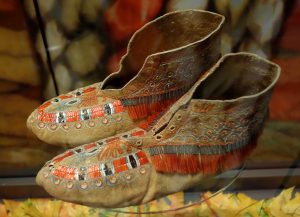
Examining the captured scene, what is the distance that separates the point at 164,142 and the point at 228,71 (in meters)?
0.15

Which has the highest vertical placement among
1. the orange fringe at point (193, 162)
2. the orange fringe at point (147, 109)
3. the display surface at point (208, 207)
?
the orange fringe at point (147, 109)

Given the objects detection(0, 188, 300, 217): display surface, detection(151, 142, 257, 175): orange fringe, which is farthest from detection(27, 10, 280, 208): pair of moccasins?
detection(0, 188, 300, 217): display surface

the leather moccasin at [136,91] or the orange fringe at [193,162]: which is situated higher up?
the leather moccasin at [136,91]

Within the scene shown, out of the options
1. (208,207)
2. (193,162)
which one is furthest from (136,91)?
(208,207)

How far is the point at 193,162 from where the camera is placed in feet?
2.07

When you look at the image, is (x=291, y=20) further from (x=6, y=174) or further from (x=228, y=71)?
(x=6, y=174)

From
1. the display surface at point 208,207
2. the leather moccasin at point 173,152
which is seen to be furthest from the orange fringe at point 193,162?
the display surface at point 208,207

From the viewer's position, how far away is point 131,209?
71 centimetres

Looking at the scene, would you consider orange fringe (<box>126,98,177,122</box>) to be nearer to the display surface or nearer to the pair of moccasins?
the pair of moccasins

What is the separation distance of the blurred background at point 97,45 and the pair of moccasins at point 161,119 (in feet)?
0.18

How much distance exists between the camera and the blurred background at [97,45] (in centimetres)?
71

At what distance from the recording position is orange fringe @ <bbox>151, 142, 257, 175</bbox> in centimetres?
63

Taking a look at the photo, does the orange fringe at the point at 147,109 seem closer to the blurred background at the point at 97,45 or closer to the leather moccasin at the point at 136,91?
the leather moccasin at the point at 136,91

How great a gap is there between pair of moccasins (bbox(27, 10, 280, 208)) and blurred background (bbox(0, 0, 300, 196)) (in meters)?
0.05
